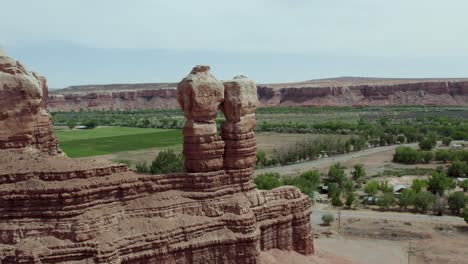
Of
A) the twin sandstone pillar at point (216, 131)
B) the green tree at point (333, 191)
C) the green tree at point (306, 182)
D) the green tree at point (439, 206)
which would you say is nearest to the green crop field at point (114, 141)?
the green tree at point (306, 182)

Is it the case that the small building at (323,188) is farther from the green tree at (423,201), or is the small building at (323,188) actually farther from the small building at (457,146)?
the small building at (457,146)

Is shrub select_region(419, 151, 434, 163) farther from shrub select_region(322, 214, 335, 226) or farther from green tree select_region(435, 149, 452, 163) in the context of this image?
shrub select_region(322, 214, 335, 226)

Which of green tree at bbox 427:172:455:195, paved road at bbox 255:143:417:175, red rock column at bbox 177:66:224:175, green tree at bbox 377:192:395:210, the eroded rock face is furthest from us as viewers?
paved road at bbox 255:143:417:175

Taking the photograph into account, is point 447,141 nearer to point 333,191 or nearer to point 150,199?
point 333,191

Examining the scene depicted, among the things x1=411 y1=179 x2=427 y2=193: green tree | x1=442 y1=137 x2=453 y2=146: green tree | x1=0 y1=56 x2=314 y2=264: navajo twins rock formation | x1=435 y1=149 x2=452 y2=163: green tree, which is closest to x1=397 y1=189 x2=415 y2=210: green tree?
x1=411 y1=179 x2=427 y2=193: green tree

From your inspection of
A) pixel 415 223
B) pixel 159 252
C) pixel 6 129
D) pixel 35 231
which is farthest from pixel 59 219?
pixel 415 223

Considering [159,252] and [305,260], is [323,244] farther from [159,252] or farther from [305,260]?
[159,252]

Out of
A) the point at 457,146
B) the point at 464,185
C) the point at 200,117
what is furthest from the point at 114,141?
the point at 200,117
